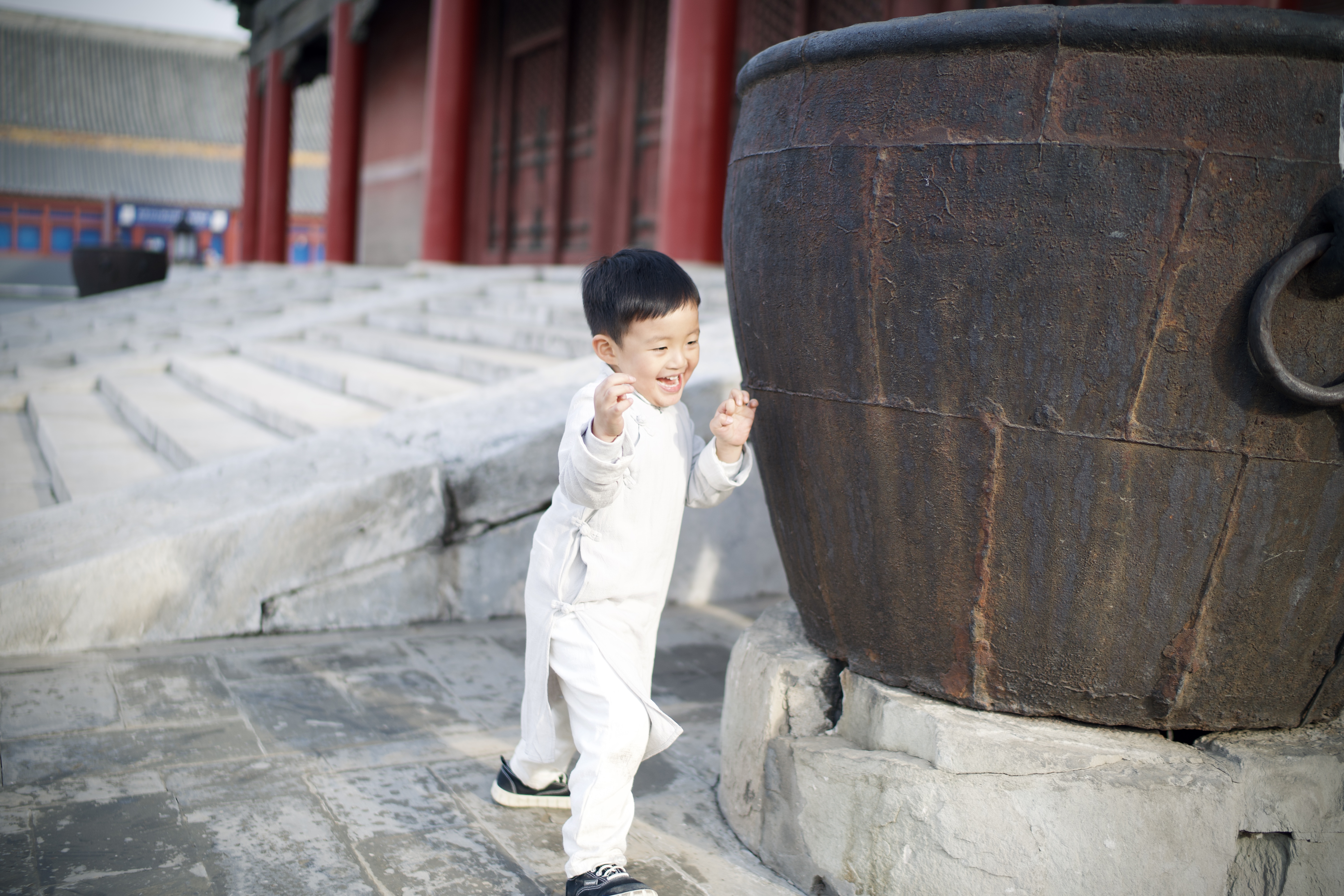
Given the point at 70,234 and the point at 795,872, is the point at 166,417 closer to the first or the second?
the point at 795,872

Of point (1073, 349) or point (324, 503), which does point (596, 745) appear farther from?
point (324, 503)

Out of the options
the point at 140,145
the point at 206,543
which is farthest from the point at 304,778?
the point at 140,145

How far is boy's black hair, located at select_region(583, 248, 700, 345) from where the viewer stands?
5.14ft

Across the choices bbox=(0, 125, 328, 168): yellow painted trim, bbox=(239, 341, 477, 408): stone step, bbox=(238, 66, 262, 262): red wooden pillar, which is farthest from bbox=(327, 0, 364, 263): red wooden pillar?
bbox=(0, 125, 328, 168): yellow painted trim

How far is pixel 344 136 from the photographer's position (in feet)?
38.0

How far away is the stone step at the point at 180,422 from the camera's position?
406 centimetres

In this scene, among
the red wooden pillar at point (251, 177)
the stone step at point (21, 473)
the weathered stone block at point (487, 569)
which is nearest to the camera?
the weathered stone block at point (487, 569)

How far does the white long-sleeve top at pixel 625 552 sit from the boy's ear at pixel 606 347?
6cm

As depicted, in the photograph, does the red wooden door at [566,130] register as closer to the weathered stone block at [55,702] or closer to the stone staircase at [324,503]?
the stone staircase at [324,503]

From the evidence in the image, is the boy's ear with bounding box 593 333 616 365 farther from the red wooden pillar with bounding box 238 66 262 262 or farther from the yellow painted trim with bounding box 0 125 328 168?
the yellow painted trim with bounding box 0 125 328 168

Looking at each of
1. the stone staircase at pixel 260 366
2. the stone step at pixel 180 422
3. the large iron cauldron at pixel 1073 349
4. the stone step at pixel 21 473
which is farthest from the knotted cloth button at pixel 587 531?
the stone step at pixel 21 473

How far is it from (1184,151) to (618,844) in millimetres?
1222

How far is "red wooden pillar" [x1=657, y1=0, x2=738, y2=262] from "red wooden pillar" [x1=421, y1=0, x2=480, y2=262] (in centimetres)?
356

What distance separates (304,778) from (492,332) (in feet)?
11.9
